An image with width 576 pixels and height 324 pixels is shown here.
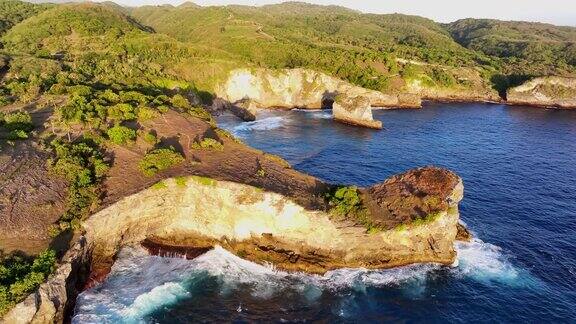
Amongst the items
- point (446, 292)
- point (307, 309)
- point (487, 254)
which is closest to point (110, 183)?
point (307, 309)

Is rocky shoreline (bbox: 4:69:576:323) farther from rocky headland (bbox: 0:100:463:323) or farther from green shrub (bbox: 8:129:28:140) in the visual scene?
green shrub (bbox: 8:129:28:140)

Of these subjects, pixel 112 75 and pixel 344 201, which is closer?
pixel 344 201

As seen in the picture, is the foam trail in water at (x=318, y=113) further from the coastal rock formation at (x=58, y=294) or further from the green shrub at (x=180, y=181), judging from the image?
the coastal rock formation at (x=58, y=294)

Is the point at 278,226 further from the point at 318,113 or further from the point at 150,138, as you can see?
the point at 318,113

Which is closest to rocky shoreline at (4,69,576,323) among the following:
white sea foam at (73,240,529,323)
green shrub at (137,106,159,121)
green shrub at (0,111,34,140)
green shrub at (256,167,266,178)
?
green shrub at (256,167,266,178)

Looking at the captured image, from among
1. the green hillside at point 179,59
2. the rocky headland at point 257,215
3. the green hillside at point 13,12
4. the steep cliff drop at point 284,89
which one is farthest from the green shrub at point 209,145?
the green hillside at point 13,12

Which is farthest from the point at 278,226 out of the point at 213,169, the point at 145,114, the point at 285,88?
the point at 285,88
